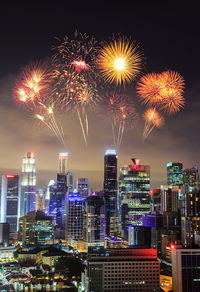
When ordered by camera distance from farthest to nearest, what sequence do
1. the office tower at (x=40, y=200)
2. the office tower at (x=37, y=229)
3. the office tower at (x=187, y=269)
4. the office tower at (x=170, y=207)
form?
the office tower at (x=40, y=200)
the office tower at (x=37, y=229)
the office tower at (x=170, y=207)
the office tower at (x=187, y=269)

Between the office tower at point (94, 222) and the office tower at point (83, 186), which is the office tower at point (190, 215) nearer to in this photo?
the office tower at point (94, 222)

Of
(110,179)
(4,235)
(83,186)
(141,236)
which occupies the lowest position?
(4,235)

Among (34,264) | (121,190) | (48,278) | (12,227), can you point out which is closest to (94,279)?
(48,278)

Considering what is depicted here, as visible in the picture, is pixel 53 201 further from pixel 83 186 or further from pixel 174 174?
pixel 174 174

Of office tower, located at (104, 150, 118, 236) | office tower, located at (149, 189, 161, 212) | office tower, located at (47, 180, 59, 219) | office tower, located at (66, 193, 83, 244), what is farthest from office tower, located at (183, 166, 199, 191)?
office tower, located at (47, 180, 59, 219)

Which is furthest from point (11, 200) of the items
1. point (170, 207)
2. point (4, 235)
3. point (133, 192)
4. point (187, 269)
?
point (187, 269)

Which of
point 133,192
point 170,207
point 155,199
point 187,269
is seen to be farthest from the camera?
point 133,192

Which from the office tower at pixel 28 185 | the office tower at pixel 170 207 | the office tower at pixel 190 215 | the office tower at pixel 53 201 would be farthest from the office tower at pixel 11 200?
the office tower at pixel 190 215
